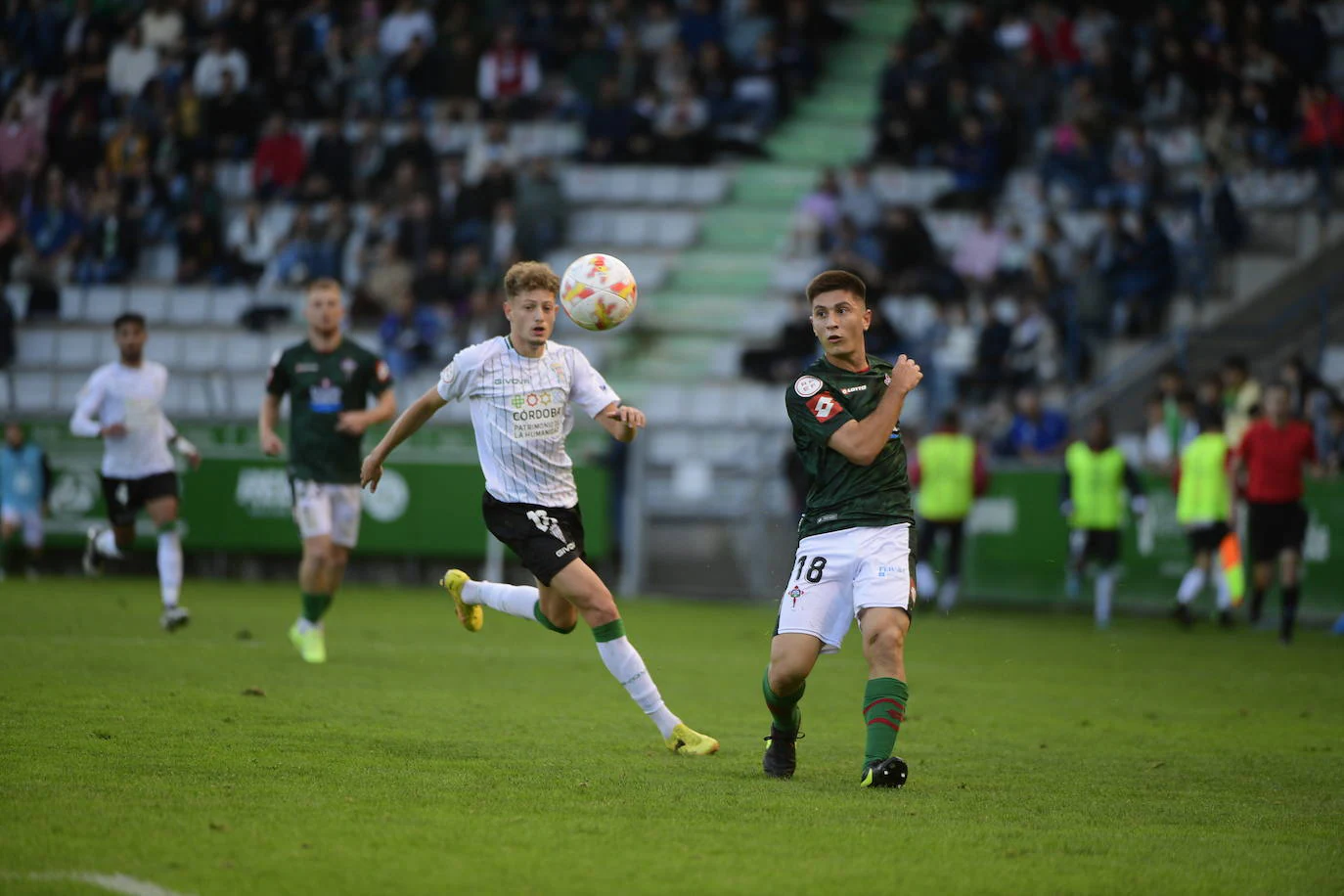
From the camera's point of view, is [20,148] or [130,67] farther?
[130,67]

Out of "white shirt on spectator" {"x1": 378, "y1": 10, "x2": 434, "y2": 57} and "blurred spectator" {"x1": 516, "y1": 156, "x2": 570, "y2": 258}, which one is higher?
"white shirt on spectator" {"x1": 378, "y1": 10, "x2": 434, "y2": 57}

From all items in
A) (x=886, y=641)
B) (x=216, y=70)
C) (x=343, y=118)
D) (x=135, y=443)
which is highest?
(x=216, y=70)

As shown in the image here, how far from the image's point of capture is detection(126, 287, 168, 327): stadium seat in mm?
27203

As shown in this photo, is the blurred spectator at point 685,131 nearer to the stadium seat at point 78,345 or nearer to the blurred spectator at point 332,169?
the blurred spectator at point 332,169

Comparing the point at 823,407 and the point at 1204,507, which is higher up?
the point at 823,407

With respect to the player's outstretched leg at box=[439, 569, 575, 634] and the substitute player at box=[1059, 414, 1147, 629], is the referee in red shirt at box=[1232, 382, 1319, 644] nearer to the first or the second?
the substitute player at box=[1059, 414, 1147, 629]

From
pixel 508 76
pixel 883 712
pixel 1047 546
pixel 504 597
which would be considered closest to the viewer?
pixel 883 712

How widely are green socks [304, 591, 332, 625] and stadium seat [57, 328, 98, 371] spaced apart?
594 inches

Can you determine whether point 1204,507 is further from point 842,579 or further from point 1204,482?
point 842,579

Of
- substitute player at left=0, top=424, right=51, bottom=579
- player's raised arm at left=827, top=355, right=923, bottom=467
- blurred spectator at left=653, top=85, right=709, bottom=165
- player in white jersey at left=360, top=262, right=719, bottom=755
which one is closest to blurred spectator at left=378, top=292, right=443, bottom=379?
substitute player at left=0, top=424, right=51, bottom=579

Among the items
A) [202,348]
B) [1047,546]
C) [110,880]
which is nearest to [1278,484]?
[1047,546]

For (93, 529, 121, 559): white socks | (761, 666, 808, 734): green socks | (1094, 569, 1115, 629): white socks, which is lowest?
(1094, 569, 1115, 629): white socks

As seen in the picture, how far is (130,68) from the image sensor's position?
29656 mm

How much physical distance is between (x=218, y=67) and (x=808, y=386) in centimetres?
2358
